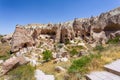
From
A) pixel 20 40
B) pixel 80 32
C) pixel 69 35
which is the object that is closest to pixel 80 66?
pixel 20 40

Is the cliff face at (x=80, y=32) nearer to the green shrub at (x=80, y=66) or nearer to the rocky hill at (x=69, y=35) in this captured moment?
the rocky hill at (x=69, y=35)

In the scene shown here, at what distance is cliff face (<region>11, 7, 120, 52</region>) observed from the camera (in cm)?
2709

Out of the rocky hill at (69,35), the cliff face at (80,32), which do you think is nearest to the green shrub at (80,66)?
the rocky hill at (69,35)

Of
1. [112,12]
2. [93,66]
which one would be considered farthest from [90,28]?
[93,66]

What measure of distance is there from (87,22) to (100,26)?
3.37 metres

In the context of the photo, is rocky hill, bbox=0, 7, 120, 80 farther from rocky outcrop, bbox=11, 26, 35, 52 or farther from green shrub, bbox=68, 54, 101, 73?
green shrub, bbox=68, 54, 101, 73

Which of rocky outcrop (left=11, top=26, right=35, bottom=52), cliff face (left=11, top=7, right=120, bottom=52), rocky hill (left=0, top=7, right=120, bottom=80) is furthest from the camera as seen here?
cliff face (left=11, top=7, right=120, bottom=52)

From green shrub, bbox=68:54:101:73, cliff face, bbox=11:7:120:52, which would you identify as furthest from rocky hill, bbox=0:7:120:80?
green shrub, bbox=68:54:101:73

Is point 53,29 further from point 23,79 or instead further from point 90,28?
point 23,79

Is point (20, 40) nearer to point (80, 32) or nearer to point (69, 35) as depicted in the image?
point (69, 35)

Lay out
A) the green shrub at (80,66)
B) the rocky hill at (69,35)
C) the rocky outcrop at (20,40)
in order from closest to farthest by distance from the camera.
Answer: the green shrub at (80,66) < the rocky hill at (69,35) < the rocky outcrop at (20,40)

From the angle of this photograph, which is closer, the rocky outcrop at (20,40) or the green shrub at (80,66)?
the green shrub at (80,66)

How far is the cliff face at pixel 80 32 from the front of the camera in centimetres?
2709

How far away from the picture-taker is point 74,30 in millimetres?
34000
